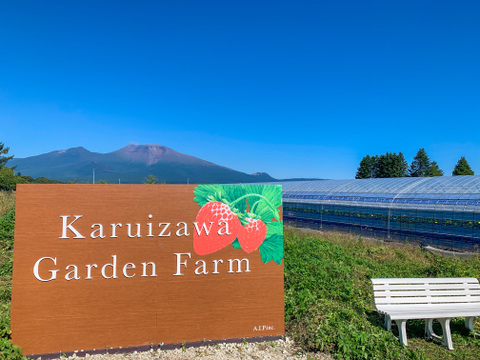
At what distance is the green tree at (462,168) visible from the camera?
4206cm

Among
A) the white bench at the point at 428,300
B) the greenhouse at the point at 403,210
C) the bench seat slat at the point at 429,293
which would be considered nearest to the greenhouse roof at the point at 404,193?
the greenhouse at the point at 403,210

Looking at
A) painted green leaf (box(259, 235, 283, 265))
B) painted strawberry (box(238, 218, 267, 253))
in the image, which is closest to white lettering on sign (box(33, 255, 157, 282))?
painted strawberry (box(238, 218, 267, 253))

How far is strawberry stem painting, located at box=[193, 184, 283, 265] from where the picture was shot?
14.5ft

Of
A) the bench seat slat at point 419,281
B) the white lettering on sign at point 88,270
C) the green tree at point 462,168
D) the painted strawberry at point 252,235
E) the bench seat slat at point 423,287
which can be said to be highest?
the green tree at point 462,168

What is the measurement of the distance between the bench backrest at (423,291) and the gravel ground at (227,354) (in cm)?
134

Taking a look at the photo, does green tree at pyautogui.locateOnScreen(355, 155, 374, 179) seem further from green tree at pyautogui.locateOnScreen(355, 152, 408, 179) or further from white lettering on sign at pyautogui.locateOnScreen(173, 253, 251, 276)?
white lettering on sign at pyautogui.locateOnScreen(173, 253, 251, 276)

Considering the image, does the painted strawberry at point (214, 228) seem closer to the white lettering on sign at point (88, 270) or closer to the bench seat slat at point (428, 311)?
the white lettering on sign at point (88, 270)

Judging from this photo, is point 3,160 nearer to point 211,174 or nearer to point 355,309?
point 355,309

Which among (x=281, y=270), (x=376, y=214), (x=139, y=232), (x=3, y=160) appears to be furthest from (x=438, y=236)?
(x=3, y=160)

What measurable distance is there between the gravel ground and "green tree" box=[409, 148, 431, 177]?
55980 mm

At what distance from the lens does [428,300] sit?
4832 millimetres

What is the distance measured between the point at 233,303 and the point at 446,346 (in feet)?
9.72

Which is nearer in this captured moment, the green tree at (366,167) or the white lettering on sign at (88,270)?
the white lettering on sign at (88,270)

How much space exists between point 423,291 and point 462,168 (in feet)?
152
